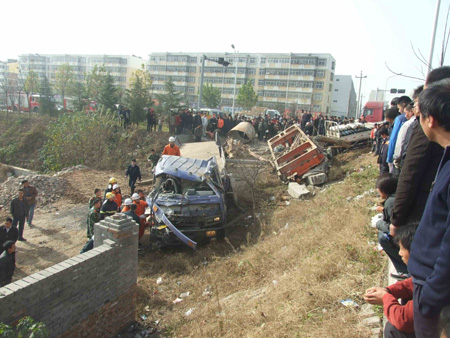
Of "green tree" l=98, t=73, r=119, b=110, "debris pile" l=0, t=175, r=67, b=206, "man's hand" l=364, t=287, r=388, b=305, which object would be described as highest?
"green tree" l=98, t=73, r=119, b=110

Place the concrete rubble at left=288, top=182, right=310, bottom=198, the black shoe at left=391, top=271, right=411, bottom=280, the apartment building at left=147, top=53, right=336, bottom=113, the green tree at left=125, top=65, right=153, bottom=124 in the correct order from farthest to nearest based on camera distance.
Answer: the apartment building at left=147, top=53, right=336, bottom=113 < the green tree at left=125, top=65, right=153, bottom=124 < the concrete rubble at left=288, top=182, right=310, bottom=198 < the black shoe at left=391, top=271, right=411, bottom=280

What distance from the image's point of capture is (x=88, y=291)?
4539mm

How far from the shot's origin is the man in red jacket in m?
2.15

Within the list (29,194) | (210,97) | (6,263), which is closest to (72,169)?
(29,194)

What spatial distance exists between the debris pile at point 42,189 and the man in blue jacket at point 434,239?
12.7 metres

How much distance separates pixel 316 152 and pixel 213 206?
5.20 meters

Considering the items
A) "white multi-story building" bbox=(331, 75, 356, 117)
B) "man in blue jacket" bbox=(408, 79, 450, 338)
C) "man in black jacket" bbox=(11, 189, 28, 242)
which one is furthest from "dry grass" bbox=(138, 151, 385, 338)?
"white multi-story building" bbox=(331, 75, 356, 117)

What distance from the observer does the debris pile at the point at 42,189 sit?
1221 cm

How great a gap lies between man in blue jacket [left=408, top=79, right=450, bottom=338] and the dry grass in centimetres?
161

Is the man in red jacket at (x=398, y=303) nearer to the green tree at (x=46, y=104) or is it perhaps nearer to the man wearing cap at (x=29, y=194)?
the man wearing cap at (x=29, y=194)

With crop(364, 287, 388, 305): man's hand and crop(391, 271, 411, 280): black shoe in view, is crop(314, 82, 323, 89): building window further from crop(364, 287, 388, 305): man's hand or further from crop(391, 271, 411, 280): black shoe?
crop(364, 287, 388, 305): man's hand

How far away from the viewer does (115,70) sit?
79375 mm

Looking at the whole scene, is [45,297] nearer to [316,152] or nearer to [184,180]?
[184,180]

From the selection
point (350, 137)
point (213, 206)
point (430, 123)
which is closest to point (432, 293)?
point (430, 123)
